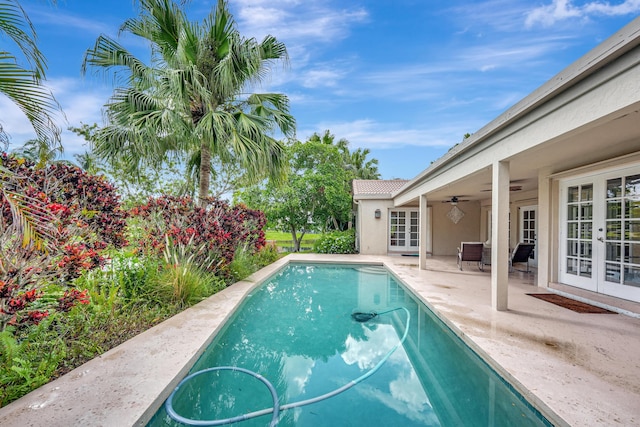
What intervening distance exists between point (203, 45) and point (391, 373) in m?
8.45

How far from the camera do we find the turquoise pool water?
2.66 metres

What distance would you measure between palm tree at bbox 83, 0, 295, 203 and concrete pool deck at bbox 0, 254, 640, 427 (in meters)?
4.14

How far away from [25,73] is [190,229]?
3637mm

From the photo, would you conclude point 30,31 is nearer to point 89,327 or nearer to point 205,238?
point 89,327

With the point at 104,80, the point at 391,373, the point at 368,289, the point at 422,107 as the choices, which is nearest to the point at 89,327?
the point at 391,373

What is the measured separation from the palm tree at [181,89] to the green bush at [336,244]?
7.37 meters

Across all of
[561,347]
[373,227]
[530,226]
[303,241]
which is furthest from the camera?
[303,241]

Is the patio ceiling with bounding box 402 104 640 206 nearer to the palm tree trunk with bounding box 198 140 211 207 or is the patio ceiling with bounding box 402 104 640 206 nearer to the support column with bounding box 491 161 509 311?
the support column with bounding box 491 161 509 311

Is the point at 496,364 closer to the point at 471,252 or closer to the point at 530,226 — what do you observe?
the point at 471,252

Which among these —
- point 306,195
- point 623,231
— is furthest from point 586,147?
point 306,195

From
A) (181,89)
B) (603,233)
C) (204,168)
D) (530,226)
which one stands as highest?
(181,89)

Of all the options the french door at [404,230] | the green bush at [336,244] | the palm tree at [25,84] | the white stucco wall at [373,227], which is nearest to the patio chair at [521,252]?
the french door at [404,230]

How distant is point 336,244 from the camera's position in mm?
14688

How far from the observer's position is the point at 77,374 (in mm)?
2848
